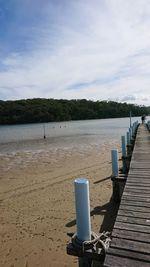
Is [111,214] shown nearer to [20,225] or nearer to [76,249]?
[20,225]

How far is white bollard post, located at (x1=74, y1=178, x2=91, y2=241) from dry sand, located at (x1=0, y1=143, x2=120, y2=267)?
1.99m

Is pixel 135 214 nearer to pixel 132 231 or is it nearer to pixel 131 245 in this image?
pixel 132 231

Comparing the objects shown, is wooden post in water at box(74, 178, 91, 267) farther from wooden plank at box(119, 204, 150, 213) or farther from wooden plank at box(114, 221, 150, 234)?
wooden plank at box(119, 204, 150, 213)

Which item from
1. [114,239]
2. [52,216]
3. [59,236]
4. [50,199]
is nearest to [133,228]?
[114,239]

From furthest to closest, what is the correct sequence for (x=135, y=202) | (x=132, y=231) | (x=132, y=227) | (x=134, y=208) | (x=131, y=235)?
(x=135, y=202)
(x=134, y=208)
(x=132, y=227)
(x=132, y=231)
(x=131, y=235)

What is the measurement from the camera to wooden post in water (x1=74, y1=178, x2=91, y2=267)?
12.2 ft

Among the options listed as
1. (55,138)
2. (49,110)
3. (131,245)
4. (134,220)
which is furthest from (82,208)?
(49,110)

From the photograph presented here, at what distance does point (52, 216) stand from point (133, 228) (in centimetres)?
426

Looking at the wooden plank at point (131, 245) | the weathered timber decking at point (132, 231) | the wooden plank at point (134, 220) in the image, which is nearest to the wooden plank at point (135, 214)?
the weathered timber decking at point (132, 231)

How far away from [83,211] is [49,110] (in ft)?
431

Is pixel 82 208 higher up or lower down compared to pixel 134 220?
higher up

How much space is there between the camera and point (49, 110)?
134 m

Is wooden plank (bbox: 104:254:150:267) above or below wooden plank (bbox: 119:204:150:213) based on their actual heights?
below

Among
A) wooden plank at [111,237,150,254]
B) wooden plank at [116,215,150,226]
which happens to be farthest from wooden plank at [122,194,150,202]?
wooden plank at [111,237,150,254]
